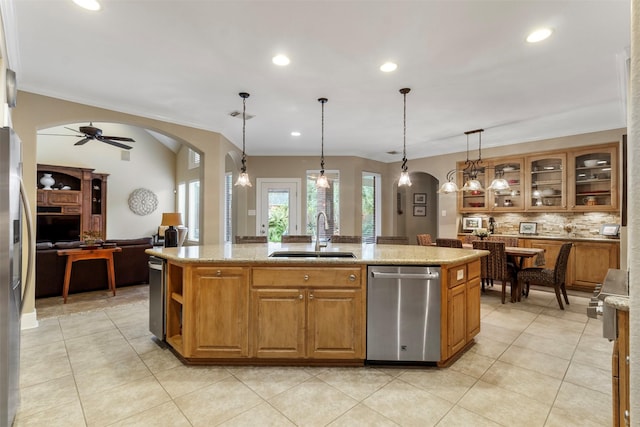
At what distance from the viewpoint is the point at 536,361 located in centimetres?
263

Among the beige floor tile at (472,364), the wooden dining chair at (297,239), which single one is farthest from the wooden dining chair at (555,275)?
the wooden dining chair at (297,239)

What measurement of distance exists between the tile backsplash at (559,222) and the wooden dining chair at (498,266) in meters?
1.87

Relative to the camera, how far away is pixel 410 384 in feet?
7.43

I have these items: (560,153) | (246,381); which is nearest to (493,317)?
(246,381)

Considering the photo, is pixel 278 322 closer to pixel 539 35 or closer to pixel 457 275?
pixel 457 275

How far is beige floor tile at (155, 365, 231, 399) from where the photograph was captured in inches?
86.6

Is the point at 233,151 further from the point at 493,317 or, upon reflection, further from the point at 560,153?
the point at 560,153

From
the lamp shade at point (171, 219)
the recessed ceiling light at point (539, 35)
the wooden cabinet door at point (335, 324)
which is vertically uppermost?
the recessed ceiling light at point (539, 35)

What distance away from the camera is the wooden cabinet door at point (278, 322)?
2479 mm

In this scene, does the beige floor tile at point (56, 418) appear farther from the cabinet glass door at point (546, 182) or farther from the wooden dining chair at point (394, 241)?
the cabinet glass door at point (546, 182)

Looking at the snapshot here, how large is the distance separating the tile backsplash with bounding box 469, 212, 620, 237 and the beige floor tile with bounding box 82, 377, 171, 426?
239 inches

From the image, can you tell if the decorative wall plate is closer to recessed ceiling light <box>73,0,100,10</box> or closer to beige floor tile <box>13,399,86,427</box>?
recessed ceiling light <box>73,0,100,10</box>

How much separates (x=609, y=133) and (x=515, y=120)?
1628 millimetres

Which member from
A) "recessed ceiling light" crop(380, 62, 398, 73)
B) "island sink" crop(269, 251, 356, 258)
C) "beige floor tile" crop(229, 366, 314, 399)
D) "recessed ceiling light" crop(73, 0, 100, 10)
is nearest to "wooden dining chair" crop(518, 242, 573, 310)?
"island sink" crop(269, 251, 356, 258)
